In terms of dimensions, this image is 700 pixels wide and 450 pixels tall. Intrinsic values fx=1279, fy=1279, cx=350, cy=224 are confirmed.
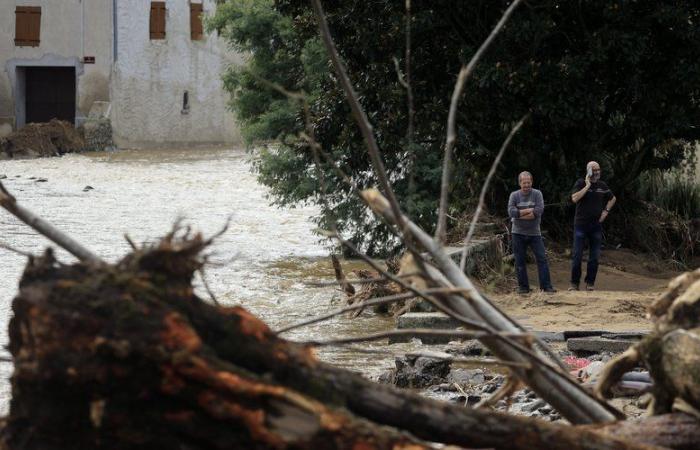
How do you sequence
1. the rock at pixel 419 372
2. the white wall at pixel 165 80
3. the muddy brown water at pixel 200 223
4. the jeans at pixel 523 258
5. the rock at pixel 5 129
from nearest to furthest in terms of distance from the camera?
the rock at pixel 419 372, the muddy brown water at pixel 200 223, the jeans at pixel 523 258, the rock at pixel 5 129, the white wall at pixel 165 80

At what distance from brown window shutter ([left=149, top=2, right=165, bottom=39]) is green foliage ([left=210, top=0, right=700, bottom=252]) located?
2842 centimetres

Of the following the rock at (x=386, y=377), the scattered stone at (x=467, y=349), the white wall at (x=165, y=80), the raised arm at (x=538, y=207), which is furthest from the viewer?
the white wall at (x=165, y=80)

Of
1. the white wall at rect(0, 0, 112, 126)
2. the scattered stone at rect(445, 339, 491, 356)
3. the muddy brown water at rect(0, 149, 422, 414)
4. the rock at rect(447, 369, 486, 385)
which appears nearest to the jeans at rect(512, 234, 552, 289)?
the muddy brown water at rect(0, 149, 422, 414)

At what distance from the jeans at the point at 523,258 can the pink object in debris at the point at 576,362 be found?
5089mm

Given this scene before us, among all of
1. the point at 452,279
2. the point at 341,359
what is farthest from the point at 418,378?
the point at 452,279

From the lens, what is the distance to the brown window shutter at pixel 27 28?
153 ft

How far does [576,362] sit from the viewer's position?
10.4 meters

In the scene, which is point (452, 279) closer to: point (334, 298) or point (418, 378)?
point (418, 378)

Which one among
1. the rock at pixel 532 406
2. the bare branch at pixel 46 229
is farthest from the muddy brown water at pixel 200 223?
the bare branch at pixel 46 229

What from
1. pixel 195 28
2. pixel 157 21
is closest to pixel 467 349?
pixel 195 28

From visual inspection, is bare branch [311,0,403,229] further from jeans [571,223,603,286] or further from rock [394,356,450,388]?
jeans [571,223,603,286]

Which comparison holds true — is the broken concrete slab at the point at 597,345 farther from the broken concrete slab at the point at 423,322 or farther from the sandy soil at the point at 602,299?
the broken concrete slab at the point at 423,322

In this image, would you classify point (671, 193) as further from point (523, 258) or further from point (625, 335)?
point (625, 335)

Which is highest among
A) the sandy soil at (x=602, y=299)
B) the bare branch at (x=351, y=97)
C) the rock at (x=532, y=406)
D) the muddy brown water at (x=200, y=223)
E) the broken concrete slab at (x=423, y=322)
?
the bare branch at (x=351, y=97)
